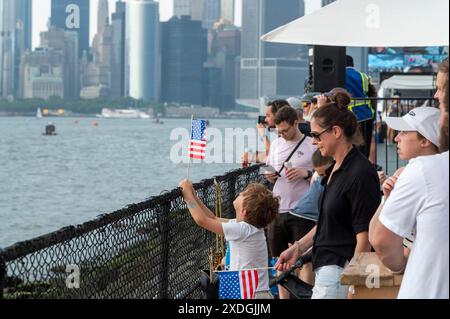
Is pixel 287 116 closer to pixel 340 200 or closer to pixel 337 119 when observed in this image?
pixel 337 119

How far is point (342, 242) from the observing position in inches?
224

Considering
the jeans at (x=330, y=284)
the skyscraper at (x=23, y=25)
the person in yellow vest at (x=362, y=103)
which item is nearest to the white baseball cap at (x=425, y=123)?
the jeans at (x=330, y=284)

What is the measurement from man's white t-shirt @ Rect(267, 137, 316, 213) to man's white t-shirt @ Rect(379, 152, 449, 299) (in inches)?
181

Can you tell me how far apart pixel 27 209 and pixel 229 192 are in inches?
1973

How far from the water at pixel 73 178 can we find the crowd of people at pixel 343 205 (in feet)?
80.6

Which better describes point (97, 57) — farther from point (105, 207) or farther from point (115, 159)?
point (105, 207)

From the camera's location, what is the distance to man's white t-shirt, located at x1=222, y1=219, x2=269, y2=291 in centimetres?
638

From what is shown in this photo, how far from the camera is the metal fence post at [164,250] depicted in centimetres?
761

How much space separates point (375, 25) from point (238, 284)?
2.21 m

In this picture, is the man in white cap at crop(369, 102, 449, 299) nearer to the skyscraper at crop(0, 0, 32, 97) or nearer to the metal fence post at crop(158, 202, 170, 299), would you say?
the metal fence post at crop(158, 202, 170, 299)

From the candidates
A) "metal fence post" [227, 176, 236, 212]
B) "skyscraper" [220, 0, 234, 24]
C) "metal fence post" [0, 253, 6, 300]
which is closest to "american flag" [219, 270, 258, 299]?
"metal fence post" [0, 253, 6, 300]

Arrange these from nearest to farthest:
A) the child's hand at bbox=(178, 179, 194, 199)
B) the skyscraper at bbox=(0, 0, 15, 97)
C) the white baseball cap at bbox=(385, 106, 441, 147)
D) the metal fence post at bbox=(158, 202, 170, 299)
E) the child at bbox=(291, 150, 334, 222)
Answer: the white baseball cap at bbox=(385, 106, 441, 147), the child's hand at bbox=(178, 179, 194, 199), the child at bbox=(291, 150, 334, 222), the metal fence post at bbox=(158, 202, 170, 299), the skyscraper at bbox=(0, 0, 15, 97)

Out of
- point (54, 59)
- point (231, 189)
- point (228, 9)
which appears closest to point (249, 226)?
Answer: point (231, 189)
